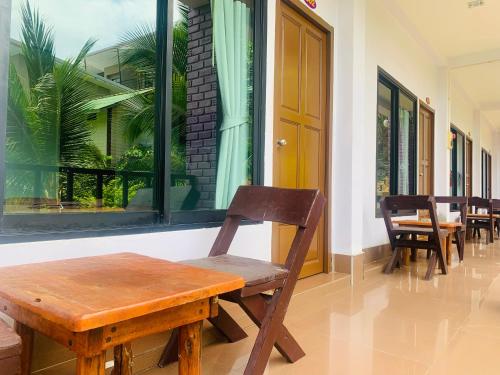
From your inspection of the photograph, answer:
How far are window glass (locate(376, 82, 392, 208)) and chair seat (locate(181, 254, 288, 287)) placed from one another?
10.8ft

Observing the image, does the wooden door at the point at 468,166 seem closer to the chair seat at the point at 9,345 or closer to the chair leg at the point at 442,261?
the chair leg at the point at 442,261

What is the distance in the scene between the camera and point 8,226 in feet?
4.82

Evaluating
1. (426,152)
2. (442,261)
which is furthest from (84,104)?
(426,152)

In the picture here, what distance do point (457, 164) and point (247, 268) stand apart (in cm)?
885

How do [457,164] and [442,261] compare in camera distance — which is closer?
[442,261]

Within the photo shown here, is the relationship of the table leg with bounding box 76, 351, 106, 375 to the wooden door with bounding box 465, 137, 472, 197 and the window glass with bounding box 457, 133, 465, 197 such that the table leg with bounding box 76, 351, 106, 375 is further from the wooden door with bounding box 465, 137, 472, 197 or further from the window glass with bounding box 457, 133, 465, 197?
the wooden door with bounding box 465, 137, 472, 197

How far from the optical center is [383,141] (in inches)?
194

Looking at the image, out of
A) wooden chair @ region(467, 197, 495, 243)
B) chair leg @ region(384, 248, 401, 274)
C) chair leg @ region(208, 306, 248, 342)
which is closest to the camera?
chair leg @ region(208, 306, 248, 342)

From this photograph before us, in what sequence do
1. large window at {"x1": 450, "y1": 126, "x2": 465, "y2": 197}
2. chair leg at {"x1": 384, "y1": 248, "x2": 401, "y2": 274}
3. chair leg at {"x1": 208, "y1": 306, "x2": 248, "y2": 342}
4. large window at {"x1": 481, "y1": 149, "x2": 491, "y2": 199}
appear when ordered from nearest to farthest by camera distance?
1. chair leg at {"x1": 208, "y1": 306, "x2": 248, "y2": 342}
2. chair leg at {"x1": 384, "y1": 248, "x2": 401, "y2": 274}
3. large window at {"x1": 450, "y1": 126, "x2": 465, "y2": 197}
4. large window at {"x1": 481, "y1": 149, "x2": 491, "y2": 199}

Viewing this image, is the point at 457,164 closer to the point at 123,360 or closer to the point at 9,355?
the point at 123,360

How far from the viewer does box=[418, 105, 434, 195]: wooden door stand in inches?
241

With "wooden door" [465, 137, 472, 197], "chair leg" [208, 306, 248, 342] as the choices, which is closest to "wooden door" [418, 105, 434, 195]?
"wooden door" [465, 137, 472, 197]

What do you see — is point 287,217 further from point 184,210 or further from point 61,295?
point 61,295

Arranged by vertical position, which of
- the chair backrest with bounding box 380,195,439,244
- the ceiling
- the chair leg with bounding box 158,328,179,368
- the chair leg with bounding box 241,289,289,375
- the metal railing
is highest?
the ceiling
